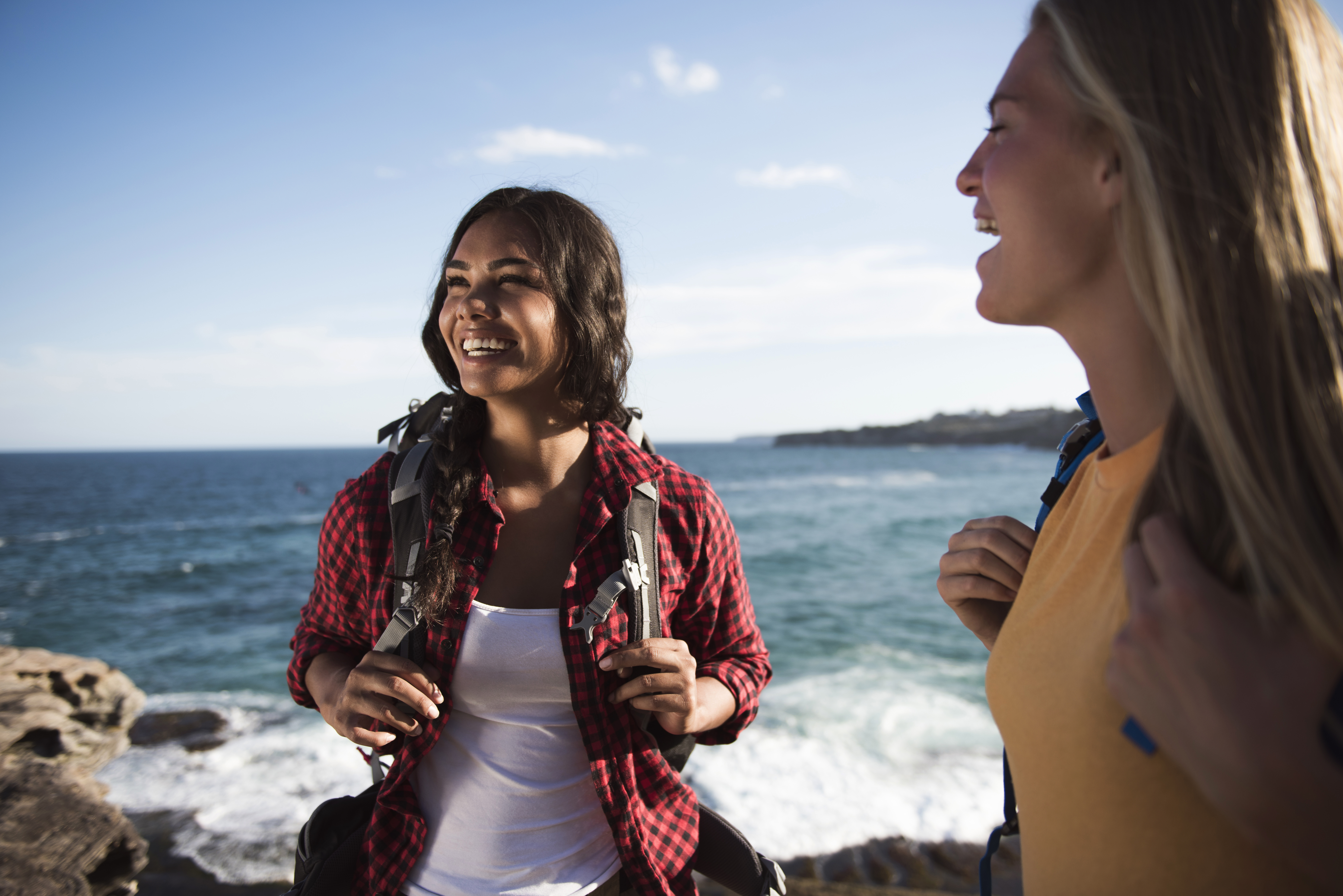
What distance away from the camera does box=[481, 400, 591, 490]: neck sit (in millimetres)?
2316

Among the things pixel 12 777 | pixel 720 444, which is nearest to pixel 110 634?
pixel 12 777

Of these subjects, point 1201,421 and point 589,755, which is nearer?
point 1201,421

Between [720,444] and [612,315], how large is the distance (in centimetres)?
19335

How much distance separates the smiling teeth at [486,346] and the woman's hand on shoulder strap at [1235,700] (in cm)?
171

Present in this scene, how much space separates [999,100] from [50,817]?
18.9 ft

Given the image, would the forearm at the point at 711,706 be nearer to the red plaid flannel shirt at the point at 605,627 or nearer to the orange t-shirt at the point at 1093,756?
the red plaid flannel shirt at the point at 605,627

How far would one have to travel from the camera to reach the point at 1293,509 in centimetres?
86

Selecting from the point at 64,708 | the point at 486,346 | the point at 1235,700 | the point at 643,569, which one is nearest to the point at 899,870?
the point at 643,569

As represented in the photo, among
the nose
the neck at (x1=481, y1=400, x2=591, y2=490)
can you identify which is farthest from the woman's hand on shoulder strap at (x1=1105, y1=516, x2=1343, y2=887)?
the neck at (x1=481, y1=400, x2=591, y2=490)

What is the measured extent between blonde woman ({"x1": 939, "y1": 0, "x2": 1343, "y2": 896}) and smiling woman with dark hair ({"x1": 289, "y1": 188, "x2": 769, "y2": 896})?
107 cm

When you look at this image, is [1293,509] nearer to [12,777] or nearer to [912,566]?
[12,777]


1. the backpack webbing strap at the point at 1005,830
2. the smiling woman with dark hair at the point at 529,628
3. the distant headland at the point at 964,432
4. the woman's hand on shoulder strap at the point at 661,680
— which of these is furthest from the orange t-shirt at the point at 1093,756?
the distant headland at the point at 964,432

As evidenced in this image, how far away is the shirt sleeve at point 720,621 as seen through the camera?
2229 millimetres

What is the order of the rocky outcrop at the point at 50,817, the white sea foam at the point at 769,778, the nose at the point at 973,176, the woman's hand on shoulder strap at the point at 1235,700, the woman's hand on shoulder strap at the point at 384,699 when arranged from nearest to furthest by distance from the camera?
the woman's hand on shoulder strap at the point at 1235,700, the nose at the point at 973,176, the woman's hand on shoulder strap at the point at 384,699, the rocky outcrop at the point at 50,817, the white sea foam at the point at 769,778
